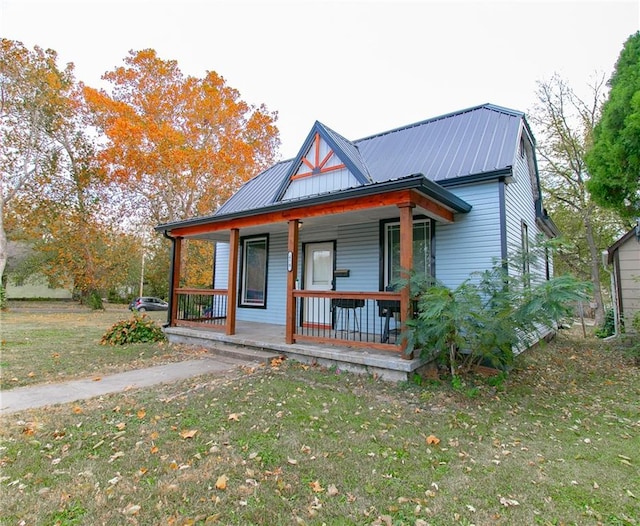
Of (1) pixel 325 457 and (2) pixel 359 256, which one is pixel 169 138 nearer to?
(2) pixel 359 256

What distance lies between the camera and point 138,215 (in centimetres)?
1853

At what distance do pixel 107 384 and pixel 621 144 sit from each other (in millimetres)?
9967

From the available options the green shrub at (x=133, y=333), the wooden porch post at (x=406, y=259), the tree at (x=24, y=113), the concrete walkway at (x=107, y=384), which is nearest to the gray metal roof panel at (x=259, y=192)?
the green shrub at (x=133, y=333)

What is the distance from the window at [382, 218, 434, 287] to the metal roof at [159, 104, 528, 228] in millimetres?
940

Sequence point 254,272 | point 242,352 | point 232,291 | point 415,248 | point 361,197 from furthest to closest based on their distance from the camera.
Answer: point 254,272 → point 232,291 → point 415,248 → point 242,352 → point 361,197

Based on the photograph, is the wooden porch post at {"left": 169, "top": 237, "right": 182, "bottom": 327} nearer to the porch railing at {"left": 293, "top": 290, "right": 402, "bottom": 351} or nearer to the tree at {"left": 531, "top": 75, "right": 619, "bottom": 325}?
the porch railing at {"left": 293, "top": 290, "right": 402, "bottom": 351}

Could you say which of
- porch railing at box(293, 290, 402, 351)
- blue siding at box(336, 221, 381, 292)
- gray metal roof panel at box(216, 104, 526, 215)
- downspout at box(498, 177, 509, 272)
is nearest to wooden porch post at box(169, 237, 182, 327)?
gray metal roof panel at box(216, 104, 526, 215)

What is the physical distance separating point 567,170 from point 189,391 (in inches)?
683

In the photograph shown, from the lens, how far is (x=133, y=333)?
822cm

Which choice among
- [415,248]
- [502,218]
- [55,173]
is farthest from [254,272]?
[55,173]

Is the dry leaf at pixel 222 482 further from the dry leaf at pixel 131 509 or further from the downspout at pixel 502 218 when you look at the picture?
the downspout at pixel 502 218

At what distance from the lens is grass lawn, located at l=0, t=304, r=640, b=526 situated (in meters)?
Result: 2.23

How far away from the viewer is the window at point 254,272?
9820 mm

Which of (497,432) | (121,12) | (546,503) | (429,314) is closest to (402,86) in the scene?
(121,12)
